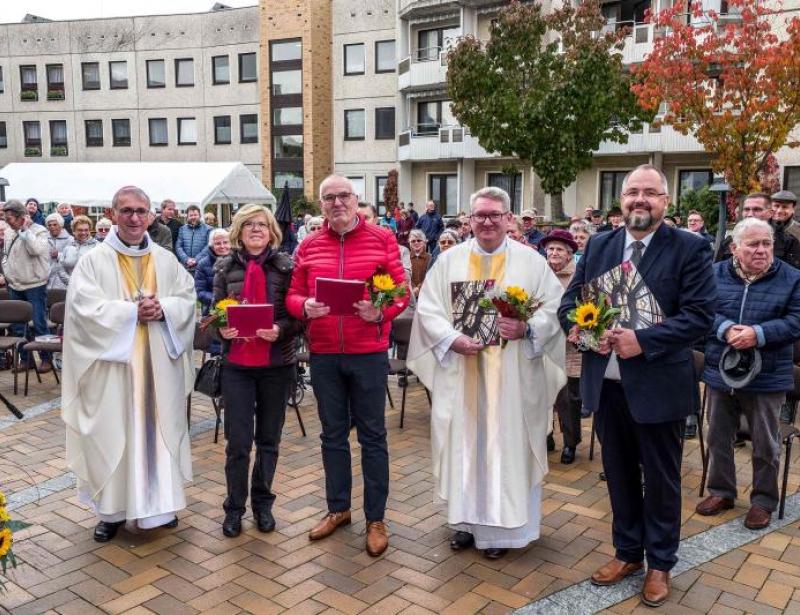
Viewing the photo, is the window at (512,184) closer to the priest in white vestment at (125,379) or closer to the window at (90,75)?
the window at (90,75)

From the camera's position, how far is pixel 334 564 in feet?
14.0

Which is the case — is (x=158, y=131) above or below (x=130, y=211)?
above

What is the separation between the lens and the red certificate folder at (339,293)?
12.9ft

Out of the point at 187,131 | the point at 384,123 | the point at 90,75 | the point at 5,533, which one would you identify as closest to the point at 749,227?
the point at 5,533

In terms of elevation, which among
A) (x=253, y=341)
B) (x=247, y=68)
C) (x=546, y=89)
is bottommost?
(x=253, y=341)

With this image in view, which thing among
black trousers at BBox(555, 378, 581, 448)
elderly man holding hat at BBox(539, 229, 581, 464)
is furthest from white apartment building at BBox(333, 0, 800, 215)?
black trousers at BBox(555, 378, 581, 448)

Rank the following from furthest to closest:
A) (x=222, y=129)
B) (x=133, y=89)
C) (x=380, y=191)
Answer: (x=133, y=89) < (x=222, y=129) < (x=380, y=191)

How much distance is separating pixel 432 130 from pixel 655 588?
2952 cm

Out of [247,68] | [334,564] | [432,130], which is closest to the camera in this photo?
[334,564]

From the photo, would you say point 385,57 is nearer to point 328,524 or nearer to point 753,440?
point 753,440

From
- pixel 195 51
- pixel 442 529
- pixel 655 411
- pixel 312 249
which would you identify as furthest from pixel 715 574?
pixel 195 51

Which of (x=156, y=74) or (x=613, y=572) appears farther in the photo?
(x=156, y=74)

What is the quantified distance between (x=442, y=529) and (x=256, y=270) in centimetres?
203

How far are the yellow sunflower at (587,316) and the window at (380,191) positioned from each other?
30920mm
